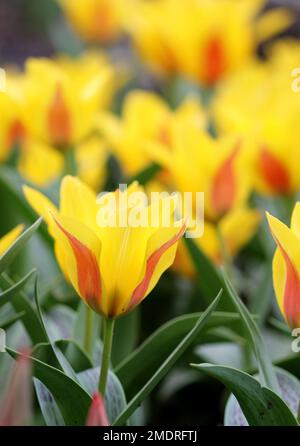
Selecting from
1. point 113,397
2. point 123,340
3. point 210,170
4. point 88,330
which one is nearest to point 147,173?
point 210,170

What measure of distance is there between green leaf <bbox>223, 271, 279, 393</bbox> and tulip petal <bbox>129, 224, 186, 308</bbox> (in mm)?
53

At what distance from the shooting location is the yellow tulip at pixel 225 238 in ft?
4.24

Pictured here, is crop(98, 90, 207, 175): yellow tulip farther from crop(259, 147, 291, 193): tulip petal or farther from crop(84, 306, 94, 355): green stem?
crop(84, 306, 94, 355): green stem

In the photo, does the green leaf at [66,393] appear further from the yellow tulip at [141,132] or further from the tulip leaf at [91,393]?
the yellow tulip at [141,132]

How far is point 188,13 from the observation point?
71.9 inches

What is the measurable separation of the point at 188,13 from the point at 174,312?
0.68 m

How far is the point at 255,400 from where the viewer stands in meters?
0.76

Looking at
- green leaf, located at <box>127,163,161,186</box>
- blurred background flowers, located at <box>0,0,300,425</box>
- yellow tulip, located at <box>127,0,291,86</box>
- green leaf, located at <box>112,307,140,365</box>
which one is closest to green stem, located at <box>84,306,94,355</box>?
blurred background flowers, located at <box>0,0,300,425</box>

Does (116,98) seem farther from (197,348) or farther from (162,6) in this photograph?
(197,348)

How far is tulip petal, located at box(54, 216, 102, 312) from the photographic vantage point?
763 millimetres

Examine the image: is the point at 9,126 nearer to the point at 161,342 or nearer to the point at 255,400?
the point at 161,342

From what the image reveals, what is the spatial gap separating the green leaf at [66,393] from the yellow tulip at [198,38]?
115 centimetres

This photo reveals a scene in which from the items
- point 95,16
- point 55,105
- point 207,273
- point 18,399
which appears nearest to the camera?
point 18,399

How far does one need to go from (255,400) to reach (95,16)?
181 centimetres
